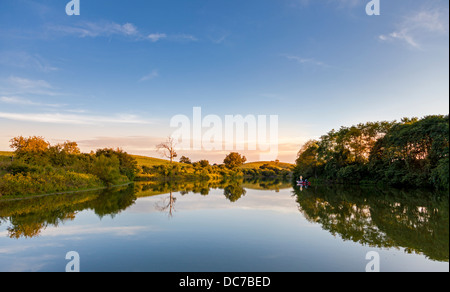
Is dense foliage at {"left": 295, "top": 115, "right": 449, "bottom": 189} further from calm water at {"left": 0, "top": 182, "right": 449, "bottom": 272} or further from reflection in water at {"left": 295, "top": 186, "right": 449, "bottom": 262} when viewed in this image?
calm water at {"left": 0, "top": 182, "right": 449, "bottom": 272}

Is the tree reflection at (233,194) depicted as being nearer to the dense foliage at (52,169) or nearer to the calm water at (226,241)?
the calm water at (226,241)

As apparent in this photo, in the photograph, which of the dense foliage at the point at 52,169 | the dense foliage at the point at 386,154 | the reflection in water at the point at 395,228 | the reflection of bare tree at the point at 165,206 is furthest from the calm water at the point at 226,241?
the dense foliage at the point at 386,154

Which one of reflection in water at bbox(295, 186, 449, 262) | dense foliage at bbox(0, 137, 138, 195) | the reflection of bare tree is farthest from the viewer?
dense foliage at bbox(0, 137, 138, 195)

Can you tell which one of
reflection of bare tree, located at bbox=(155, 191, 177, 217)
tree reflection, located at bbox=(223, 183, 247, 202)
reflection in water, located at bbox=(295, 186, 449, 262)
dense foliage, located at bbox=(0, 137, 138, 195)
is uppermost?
dense foliage, located at bbox=(0, 137, 138, 195)

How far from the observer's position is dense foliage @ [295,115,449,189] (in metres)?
23.8

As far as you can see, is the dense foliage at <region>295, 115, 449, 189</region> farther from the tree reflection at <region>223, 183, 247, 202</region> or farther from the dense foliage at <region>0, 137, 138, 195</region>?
the dense foliage at <region>0, 137, 138, 195</region>

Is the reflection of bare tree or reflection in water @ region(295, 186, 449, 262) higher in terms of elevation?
reflection in water @ region(295, 186, 449, 262)

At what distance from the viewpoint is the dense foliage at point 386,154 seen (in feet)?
78.0

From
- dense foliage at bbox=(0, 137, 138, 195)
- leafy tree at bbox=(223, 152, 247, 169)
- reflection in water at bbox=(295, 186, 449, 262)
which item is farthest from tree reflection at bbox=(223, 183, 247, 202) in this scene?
leafy tree at bbox=(223, 152, 247, 169)

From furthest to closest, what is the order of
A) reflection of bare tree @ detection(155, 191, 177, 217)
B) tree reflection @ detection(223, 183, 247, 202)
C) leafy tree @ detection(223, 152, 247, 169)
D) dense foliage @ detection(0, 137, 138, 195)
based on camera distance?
1. leafy tree @ detection(223, 152, 247, 169)
2. tree reflection @ detection(223, 183, 247, 202)
3. dense foliage @ detection(0, 137, 138, 195)
4. reflection of bare tree @ detection(155, 191, 177, 217)

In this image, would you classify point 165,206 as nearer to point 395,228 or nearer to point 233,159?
point 395,228

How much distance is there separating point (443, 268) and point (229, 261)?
187 inches

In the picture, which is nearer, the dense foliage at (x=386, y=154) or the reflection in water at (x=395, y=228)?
the reflection in water at (x=395, y=228)

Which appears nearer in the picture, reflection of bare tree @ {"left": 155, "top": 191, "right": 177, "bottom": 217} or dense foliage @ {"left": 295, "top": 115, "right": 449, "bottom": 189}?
reflection of bare tree @ {"left": 155, "top": 191, "right": 177, "bottom": 217}
